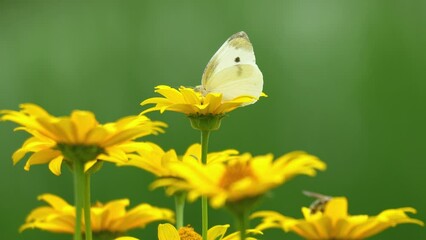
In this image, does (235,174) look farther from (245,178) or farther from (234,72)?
(234,72)

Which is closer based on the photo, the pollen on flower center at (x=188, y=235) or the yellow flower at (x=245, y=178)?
the yellow flower at (x=245, y=178)

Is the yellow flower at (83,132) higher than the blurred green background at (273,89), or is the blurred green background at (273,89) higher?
the blurred green background at (273,89)

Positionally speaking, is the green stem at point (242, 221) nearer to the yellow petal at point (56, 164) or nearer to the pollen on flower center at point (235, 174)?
the pollen on flower center at point (235, 174)

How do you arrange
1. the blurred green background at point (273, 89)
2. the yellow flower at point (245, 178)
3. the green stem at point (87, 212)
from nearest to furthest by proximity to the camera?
the yellow flower at point (245, 178) < the green stem at point (87, 212) < the blurred green background at point (273, 89)

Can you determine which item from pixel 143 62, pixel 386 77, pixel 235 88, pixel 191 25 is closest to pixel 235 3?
pixel 191 25

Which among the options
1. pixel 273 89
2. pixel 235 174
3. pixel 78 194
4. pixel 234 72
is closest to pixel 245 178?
pixel 235 174

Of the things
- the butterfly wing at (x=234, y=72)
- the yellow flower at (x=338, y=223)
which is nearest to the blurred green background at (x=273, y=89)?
the butterfly wing at (x=234, y=72)

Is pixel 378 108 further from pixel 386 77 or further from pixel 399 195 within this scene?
pixel 399 195

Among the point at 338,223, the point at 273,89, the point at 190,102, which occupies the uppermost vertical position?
the point at 273,89
